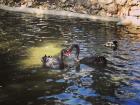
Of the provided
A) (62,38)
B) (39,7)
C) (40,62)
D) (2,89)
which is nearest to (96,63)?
(40,62)

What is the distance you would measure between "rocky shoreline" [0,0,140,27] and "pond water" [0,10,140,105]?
451 centimetres

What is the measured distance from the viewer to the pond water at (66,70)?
14.5 meters

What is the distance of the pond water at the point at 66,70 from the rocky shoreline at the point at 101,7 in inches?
177

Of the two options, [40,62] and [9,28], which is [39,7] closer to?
[9,28]

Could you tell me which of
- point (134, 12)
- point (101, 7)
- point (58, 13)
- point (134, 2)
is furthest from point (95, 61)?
point (58, 13)

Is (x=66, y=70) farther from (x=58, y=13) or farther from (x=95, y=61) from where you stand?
(x=58, y=13)

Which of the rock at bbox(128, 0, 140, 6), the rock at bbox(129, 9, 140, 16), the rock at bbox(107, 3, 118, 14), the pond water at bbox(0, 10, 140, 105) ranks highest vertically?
the rock at bbox(128, 0, 140, 6)

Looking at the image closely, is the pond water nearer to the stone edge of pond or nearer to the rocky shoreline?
the stone edge of pond

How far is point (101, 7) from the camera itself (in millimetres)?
36531

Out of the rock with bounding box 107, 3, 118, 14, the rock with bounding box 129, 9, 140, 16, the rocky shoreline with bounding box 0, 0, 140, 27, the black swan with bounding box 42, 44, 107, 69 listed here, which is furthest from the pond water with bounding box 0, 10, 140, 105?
the rock with bounding box 107, 3, 118, 14

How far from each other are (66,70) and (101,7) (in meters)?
19.4

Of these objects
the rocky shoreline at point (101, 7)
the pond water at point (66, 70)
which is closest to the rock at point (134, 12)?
the rocky shoreline at point (101, 7)

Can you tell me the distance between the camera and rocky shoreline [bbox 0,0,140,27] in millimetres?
34688

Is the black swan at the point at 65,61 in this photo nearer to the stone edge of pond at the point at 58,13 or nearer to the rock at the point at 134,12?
the stone edge of pond at the point at 58,13
